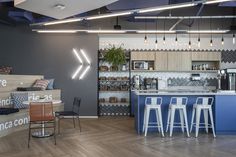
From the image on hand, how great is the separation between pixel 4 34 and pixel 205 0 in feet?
22.9

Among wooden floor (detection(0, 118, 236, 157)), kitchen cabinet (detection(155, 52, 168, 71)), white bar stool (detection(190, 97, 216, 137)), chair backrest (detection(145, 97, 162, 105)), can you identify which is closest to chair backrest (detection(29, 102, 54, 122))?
wooden floor (detection(0, 118, 236, 157))

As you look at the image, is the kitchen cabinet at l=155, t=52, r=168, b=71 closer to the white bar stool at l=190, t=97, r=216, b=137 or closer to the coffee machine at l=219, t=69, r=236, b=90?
the coffee machine at l=219, t=69, r=236, b=90

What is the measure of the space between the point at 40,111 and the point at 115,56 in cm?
417

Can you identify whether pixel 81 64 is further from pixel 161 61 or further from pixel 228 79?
pixel 228 79

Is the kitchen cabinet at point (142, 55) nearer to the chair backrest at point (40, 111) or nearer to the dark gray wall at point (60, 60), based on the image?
the dark gray wall at point (60, 60)

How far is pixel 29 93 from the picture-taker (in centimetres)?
784

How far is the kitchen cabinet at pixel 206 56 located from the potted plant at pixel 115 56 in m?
2.69

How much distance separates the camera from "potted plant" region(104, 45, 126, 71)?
941 cm

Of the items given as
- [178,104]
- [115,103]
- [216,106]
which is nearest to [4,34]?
[115,103]

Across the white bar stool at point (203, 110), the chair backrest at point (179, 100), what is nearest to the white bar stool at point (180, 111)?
the chair backrest at point (179, 100)

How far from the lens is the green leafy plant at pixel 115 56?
9.41 metres

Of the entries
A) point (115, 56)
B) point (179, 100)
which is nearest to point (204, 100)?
point (179, 100)

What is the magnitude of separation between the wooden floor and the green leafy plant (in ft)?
9.98

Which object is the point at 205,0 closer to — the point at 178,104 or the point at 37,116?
the point at 178,104
